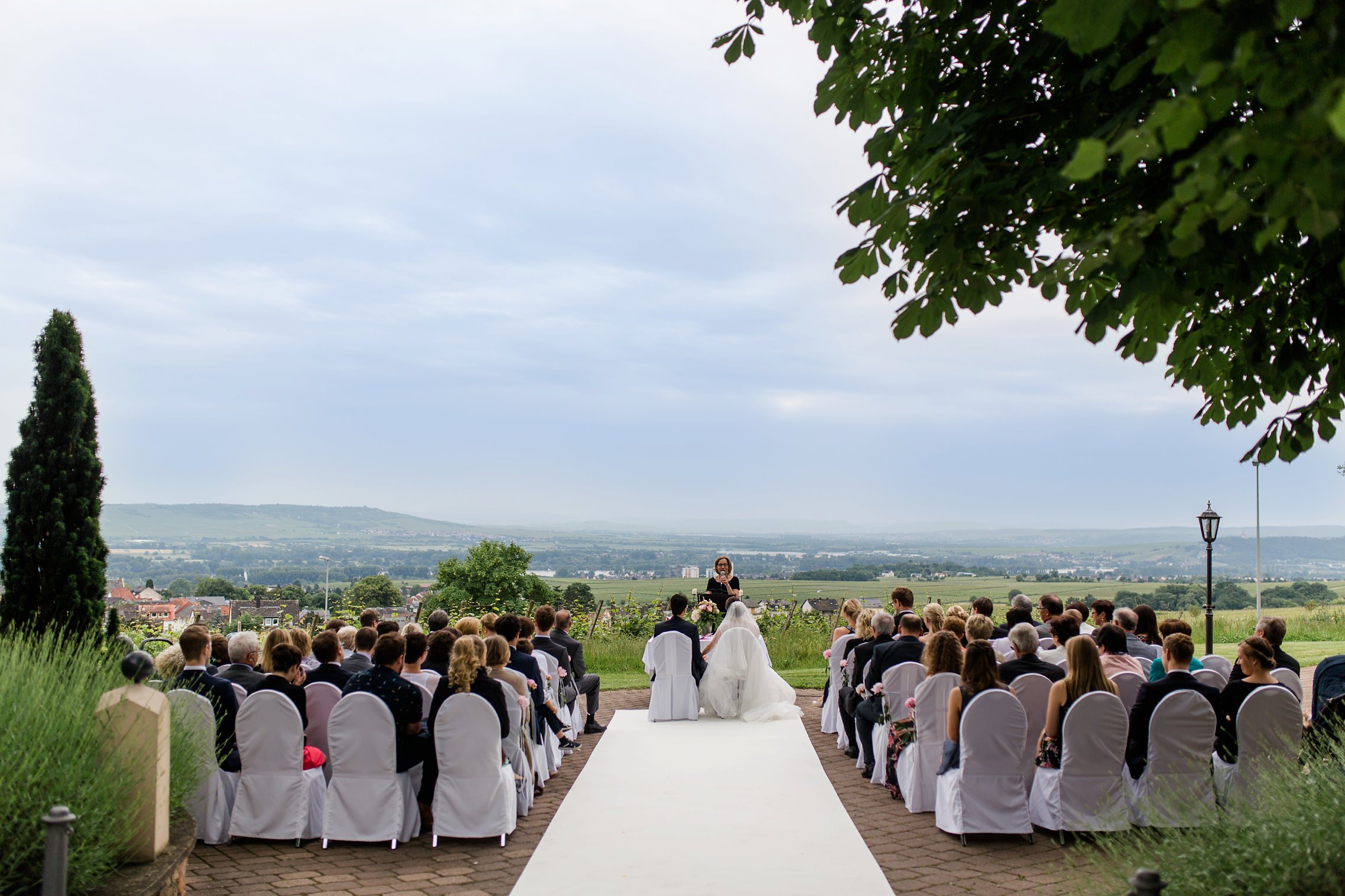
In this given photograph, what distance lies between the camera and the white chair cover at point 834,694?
10062mm

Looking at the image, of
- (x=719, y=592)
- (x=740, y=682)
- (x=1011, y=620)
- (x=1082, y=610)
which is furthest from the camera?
(x=719, y=592)

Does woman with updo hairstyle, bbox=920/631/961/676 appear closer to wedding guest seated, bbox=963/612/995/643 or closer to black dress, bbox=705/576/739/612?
wedding guest seated, bbox=963/612/995/643

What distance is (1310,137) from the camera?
197 cm

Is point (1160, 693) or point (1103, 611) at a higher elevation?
point (1103, 611)

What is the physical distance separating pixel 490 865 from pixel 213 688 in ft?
7.43

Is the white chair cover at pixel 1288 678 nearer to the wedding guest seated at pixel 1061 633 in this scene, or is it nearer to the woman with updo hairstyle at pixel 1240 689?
the woman with updo hairstyle at pixel 1240 689

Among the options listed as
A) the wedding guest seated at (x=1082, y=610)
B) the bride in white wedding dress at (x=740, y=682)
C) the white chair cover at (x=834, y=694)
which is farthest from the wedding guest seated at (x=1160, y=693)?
the bride in white wedding dress at (x=740, y=682)

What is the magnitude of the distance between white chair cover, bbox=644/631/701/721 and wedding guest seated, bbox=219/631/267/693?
4.97m

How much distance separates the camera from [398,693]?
253 inches

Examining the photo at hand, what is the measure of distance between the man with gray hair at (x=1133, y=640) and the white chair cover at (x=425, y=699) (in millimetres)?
5855

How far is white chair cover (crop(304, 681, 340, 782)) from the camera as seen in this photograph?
22.2 feet

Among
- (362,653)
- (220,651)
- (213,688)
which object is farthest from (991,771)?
(220,651)

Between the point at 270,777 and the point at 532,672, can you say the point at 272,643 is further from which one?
the point at 532,672

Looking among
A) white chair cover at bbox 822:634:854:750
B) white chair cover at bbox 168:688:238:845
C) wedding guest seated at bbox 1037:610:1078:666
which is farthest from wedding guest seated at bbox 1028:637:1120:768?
white chair cover at bbox 168:688:238:845
